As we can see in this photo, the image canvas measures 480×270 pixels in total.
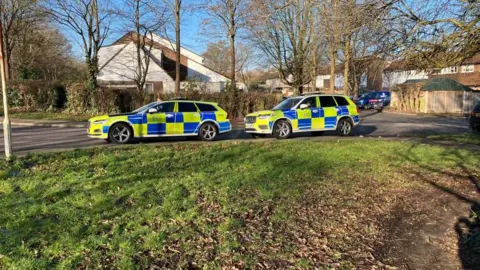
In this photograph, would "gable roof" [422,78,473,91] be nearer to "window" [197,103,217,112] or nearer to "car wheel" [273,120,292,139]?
"car wheel" [273,120,292,139]

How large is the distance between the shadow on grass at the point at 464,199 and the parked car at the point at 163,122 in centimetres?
615

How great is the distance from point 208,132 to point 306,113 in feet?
11.5

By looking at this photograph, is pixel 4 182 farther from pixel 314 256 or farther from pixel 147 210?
pixel 314 256

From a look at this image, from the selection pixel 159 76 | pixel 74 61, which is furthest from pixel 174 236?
pixel 74 61

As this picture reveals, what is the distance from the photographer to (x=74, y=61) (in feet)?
155

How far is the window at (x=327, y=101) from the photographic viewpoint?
13660 millimetres

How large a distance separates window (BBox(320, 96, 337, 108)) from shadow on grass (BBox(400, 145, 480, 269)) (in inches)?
161

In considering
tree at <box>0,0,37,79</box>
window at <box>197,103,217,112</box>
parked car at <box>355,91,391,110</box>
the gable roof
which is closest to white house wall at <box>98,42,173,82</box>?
tree at <box>0,0,37,79</box>

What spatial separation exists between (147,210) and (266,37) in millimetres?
26725

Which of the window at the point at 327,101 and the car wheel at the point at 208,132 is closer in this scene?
the car wheel at the point at 208,132

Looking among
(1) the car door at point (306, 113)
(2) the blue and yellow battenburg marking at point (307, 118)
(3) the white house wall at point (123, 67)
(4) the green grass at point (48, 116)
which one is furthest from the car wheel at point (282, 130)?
(3) the white house wall at point (123, 67)

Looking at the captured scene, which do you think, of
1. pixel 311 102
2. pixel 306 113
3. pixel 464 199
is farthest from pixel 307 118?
pixel 464 199

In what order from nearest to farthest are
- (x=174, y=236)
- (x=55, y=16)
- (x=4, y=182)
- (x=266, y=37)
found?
(x=174, y=236) → (x=4, y=182) → (x=55, y=16) → (x=266, y=37)

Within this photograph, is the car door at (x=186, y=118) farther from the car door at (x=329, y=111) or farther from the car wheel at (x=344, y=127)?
the car wheel at (x=344, y=127)
